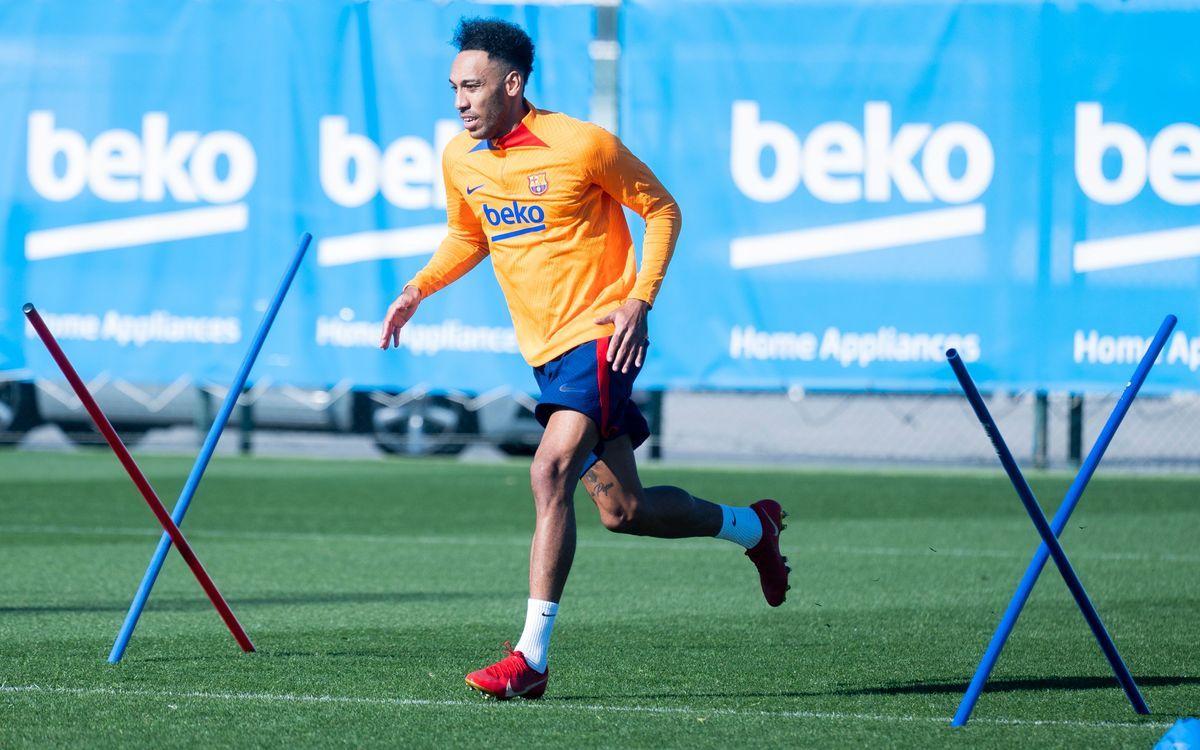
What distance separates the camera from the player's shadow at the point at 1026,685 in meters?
5.53

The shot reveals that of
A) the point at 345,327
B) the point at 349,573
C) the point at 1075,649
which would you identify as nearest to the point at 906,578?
the point at 1075,649

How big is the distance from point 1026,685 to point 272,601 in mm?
3348

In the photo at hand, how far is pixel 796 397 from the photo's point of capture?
46.7 ft

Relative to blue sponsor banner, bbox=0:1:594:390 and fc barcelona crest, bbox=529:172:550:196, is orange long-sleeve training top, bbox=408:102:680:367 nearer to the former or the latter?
fc barcelona crest, bbox=529:172:550:196

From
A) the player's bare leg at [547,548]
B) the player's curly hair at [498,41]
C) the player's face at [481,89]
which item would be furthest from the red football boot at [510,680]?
the player's curly hair at [498,41]

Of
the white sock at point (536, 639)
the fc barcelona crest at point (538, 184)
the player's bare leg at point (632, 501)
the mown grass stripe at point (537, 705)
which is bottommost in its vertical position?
the mown grass stripe at point (537, 705)

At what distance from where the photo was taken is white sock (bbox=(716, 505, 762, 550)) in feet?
19.8

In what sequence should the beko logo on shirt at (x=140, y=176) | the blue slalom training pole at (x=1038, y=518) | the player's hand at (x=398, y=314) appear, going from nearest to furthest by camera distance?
the blue slalom training pole at (x=1038, y=518) < the player's hand at (x=398, y=314) < the beko logo on shirt at (x=140, y=176)

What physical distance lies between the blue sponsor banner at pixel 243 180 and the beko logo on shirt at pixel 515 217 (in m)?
7.80

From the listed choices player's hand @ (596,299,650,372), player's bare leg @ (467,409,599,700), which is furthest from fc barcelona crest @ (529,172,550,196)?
player's bare leg @ (467,409,599,700)

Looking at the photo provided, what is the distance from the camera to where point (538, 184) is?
5.65m

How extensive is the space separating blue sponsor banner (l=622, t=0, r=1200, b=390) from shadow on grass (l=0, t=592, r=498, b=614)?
5.93 metres

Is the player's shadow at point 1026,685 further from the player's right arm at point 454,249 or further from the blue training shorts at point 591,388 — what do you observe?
the player's right arm at point 454,249

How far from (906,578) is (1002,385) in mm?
4940
